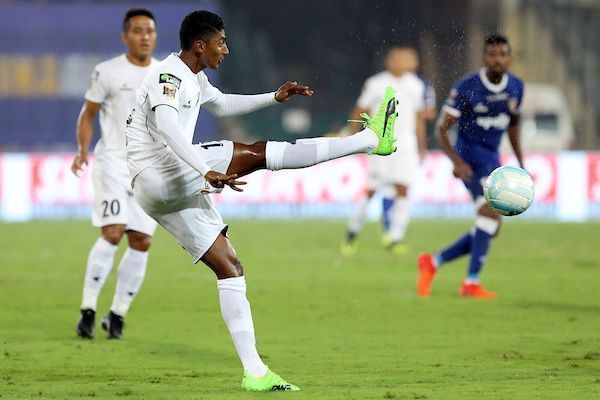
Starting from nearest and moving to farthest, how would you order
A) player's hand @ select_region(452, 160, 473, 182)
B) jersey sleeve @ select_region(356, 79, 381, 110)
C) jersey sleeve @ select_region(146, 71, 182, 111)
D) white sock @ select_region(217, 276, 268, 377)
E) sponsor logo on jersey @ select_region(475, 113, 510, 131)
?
jersey sleeve @ select_region(146, 71, 182, 111) < white sock @ select_region(217, 276, 268, 377) < player's hand @ select_region(452, 160, 473, 182) < sponsor logo on jersey @ select_region(475, 113, 510, 131) < jersey sleeve @ select_region(356, 79, 381, 110)

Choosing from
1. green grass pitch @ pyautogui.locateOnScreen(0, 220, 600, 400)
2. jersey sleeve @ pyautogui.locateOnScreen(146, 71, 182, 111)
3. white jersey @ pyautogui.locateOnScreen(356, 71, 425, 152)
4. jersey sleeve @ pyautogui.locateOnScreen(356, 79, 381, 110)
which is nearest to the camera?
jersey sleeve @ pyautogui.locateOnScreen(146, 71, 182, 111)

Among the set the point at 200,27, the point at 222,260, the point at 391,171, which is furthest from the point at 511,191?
the point at 391,171

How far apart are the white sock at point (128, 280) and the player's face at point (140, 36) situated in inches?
58.9

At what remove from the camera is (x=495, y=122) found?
468 inches

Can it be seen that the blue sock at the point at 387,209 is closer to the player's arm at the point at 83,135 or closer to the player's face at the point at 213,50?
the player's arm at the point at 83,135

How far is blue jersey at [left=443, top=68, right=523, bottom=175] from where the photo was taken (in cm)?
1173

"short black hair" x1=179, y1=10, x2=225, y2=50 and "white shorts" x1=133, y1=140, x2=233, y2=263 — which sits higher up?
"short black hair" x1=179, y1=10, x2=225, y2=50

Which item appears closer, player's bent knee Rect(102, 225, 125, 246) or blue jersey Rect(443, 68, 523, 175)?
player's bent knee Rect(102, 225, 125, 246)

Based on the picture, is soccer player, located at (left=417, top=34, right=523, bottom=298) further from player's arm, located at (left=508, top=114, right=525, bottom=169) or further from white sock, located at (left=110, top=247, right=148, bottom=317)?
white sock, located at (left=110, top=247, right=148, bottom=317)

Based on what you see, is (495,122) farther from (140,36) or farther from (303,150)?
(303,150)

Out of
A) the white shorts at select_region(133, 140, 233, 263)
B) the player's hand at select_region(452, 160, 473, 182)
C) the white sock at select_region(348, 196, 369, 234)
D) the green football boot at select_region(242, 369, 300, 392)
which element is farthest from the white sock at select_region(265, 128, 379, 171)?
the white sock at select_region(348, 196, 369, 234)

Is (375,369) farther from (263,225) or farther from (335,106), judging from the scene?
(335,106)

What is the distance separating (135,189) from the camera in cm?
751

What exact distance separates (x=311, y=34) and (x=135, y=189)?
88.5 ft
